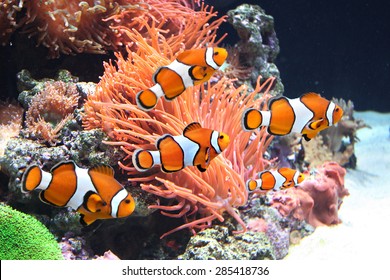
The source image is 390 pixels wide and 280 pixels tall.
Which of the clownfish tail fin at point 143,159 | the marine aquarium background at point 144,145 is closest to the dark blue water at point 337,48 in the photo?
the marine aquarium background at point 144,145

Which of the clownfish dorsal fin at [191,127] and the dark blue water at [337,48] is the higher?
the clownfish dorsal fin at [191,127]

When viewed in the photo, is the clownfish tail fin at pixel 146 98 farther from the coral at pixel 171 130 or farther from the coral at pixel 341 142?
Answer: the coral at pixel 341 142

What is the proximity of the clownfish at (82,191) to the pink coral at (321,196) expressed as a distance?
6.74ft

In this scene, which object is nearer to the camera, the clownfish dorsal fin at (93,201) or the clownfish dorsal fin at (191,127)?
the clownfish dorsal fin at (93,201)

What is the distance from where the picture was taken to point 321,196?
3.84 m

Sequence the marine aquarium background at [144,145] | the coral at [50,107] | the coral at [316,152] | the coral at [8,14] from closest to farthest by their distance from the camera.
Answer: the marine aquarium background at [144,145]
the coral at [50,107]
the coral at [8,14]
the coral at [316,152]

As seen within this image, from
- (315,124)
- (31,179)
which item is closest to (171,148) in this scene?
(31,179)

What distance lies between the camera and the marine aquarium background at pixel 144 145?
2654mm

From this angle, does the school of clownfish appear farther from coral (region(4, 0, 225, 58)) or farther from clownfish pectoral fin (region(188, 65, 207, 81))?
coral (region(4, 0, 225, 58))

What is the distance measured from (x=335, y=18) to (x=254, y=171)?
8481 millimetres

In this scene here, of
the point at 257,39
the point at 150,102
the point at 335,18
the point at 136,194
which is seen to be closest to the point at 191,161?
the point at 150,102

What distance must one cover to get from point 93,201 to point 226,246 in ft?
4.07

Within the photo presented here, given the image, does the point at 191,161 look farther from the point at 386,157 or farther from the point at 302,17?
the point at 302,17

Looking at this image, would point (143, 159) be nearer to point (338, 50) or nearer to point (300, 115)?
point (300, 115)
